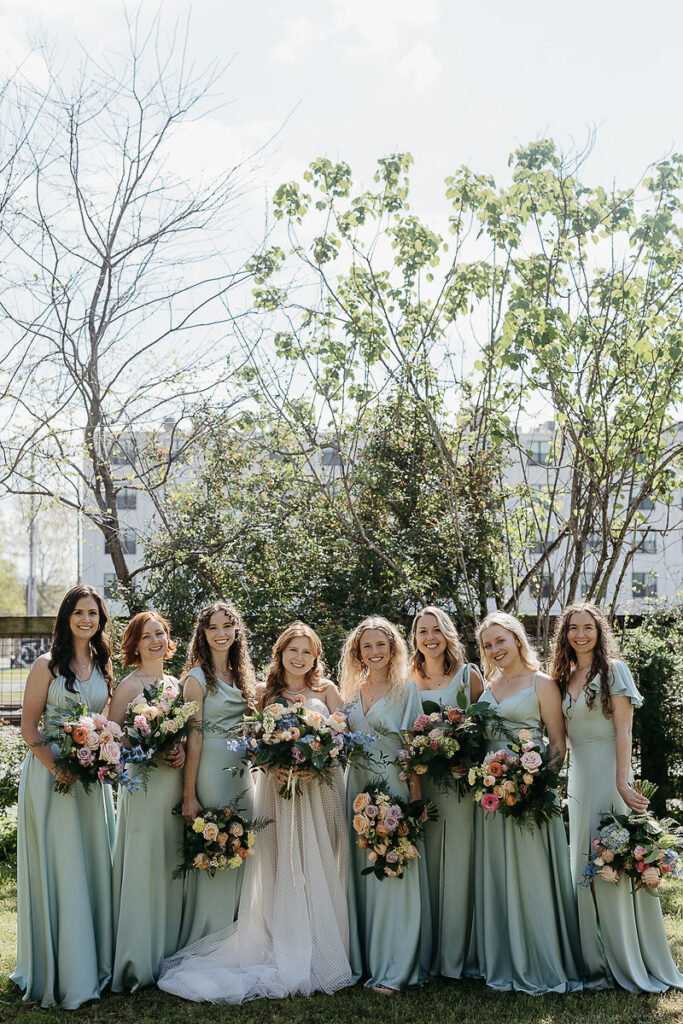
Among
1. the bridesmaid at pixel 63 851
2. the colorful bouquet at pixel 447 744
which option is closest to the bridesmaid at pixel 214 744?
the bridesmaid at pixel 63 851

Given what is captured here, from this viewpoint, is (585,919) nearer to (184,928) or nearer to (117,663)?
(184,928)

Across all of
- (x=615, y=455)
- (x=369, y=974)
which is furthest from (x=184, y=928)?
(x=615, y=455)

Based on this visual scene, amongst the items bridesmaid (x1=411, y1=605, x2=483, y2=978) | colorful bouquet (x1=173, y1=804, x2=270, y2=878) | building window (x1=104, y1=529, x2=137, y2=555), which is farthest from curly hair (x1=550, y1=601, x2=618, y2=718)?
building window (x1=104, y1=529, x2=137, y2=555)

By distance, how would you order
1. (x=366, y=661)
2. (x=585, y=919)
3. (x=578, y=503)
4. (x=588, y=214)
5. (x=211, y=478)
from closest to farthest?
(x=585, y=919) < (x=366, y=661) < (x=588, y=214) < (x=578, y=503) < (x=211, y=478)

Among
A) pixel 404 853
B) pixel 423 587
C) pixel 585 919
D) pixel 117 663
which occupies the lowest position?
pixel 585 919

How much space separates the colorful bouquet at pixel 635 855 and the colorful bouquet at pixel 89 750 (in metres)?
2.78

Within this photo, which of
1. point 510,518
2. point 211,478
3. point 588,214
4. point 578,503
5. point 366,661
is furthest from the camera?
point 211,478

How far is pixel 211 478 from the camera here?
1102 cm

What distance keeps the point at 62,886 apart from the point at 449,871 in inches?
95.2

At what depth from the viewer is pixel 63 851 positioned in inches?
212

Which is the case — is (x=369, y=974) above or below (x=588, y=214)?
below

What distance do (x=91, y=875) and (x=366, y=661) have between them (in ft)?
7.18

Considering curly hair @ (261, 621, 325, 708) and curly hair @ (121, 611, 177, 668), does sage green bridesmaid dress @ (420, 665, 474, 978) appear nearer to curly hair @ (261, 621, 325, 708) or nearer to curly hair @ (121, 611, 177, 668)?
curly hair @ (261, 621, 325, 708)

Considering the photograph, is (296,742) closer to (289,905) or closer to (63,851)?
(289,905)
